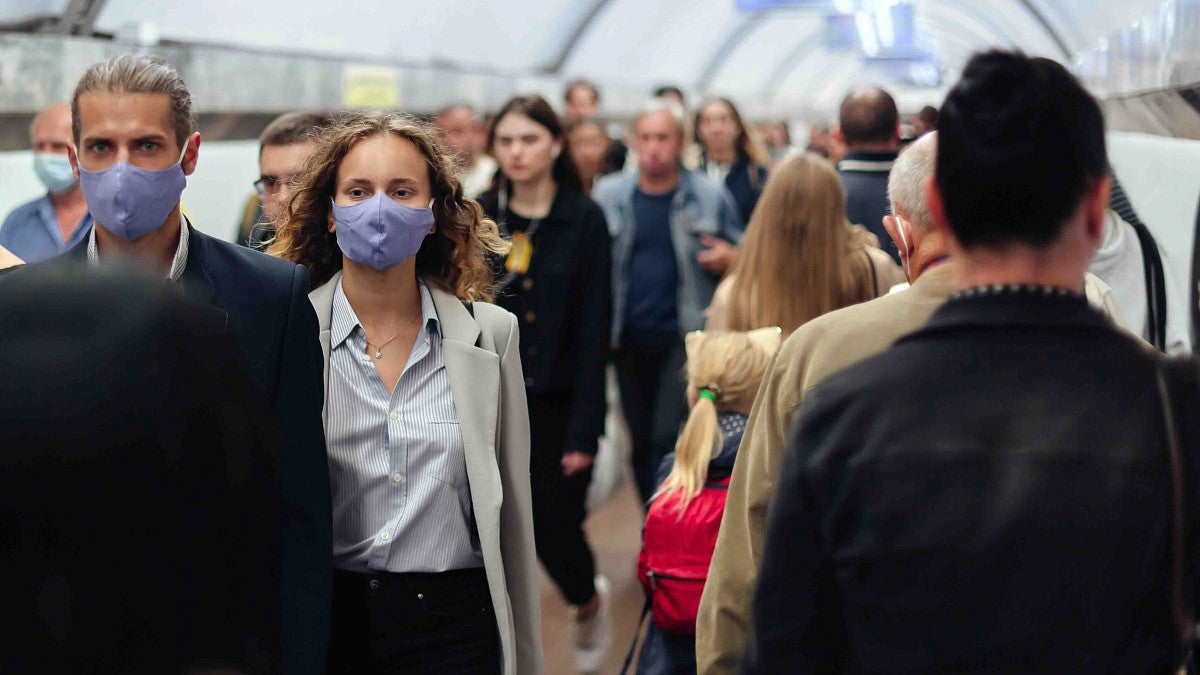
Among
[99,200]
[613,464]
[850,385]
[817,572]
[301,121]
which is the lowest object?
[613,464]

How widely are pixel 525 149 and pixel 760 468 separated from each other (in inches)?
119

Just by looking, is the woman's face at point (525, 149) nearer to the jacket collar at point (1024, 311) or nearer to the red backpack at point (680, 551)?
the red backpack at point (680, 551)

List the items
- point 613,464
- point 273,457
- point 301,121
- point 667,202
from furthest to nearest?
1. point 613,464
2. point 667,202
3. point 301,121
4. point 273,457

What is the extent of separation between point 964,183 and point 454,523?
1.61 metres

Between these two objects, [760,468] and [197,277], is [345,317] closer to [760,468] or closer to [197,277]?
[197,277]

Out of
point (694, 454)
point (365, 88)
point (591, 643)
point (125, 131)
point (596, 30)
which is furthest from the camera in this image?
point (596, 30)

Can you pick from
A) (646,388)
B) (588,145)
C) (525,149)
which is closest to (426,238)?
(525,149)

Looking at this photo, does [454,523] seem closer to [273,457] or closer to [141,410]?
[273,457]

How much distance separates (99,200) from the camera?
2666mm

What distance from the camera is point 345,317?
3.05 meters

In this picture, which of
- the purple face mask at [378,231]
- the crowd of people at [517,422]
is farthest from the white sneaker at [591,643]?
the purple face mask at [378,231]

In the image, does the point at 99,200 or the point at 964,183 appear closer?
the point at 964,183

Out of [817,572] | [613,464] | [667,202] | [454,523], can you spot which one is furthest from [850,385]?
[613,464]

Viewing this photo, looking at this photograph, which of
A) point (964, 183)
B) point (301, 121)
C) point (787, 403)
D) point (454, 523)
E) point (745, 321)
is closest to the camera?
point (964, 183)
